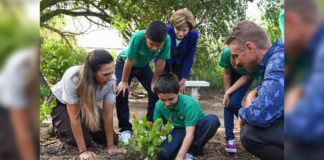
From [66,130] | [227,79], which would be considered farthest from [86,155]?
[227,79]

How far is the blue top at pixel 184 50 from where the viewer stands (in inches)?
149

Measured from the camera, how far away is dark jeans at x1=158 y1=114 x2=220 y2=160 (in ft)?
9.58

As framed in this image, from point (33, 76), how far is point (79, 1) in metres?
5.59

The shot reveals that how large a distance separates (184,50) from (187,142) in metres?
1.43

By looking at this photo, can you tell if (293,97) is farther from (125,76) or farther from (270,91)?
(125,76)

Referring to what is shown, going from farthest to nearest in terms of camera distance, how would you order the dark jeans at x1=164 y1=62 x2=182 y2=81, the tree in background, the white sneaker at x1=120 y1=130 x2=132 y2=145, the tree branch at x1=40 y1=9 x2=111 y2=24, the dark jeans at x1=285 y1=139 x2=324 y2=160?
the tree branch at x1=40 y1=9 x2=111 y2=24 < the tree in background < the dark jeans at x1=164 y1=62 x2=182 y2=81 < the white sneaker at x1=120 y1=130 x2=132 y2=145 < the dark jeans at x1=285 y1=139 x2=324 y2=160

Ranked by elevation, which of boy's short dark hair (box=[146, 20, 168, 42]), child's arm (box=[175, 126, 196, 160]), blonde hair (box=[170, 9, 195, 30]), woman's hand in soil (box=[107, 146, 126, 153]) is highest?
blonde hair (box=[170, 9, 195, 30])

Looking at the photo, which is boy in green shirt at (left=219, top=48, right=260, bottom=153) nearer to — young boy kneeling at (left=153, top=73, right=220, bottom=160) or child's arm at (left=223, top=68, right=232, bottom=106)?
child's arm at (left=223, top=68, right=232, bottom=106)

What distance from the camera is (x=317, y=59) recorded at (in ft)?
1.36

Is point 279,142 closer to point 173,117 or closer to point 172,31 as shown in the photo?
point 173,117

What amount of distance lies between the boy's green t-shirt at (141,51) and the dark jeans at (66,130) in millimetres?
783

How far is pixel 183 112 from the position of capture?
2988 millimetres

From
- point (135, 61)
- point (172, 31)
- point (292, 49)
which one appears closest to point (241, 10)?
point (172, 31)

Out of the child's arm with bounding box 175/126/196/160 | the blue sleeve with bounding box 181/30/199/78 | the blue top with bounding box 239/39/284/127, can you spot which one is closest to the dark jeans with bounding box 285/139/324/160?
the blue top with bounding box 239/39/284/127
